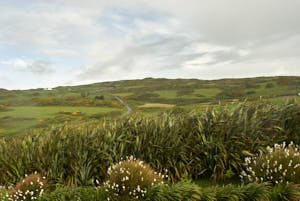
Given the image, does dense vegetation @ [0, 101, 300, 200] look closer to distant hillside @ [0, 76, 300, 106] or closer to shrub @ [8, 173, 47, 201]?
shrub @ [8, 173, 47, 201]

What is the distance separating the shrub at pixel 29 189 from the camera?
17.4 ft

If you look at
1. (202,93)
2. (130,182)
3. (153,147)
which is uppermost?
(202,93)

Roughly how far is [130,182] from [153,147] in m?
2.14

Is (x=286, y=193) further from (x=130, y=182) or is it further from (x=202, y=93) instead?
(x=202, y=93)

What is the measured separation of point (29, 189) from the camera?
217 inches

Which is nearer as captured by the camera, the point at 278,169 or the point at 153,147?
the point at 278,169

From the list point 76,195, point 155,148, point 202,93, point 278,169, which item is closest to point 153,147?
point 155,148

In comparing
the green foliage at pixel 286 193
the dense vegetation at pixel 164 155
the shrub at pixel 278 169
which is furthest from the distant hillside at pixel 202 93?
the green foliage at pixel 286 193

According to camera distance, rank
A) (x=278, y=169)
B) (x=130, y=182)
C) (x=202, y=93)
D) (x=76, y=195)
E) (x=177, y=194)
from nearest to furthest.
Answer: (x=177, y=194), (x=130, y=182), (x=76, y=195), (x=278, y=169), (x=202, y=93)

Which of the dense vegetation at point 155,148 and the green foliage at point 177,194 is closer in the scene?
the green foliage at point 177,194

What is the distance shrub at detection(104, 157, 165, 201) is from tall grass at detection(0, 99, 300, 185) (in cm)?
139

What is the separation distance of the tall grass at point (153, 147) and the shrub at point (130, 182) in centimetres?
139

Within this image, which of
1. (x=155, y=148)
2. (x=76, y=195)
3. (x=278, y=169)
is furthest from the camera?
(x=155, y=148)

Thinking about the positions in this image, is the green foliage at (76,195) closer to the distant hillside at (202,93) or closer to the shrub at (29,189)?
the shrub at (29,189)
